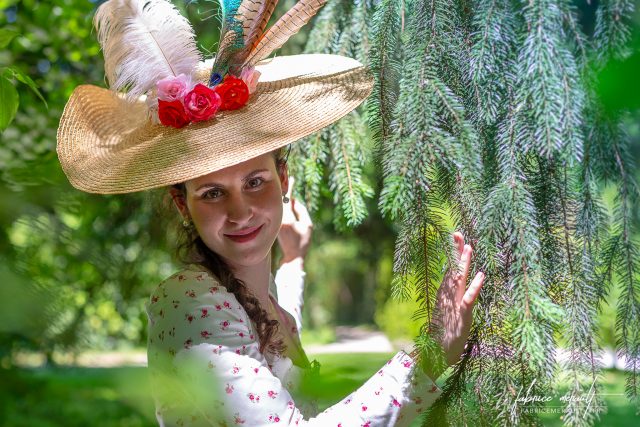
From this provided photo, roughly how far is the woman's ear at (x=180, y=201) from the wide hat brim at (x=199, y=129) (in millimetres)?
138

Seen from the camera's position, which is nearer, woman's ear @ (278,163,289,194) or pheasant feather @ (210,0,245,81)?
pheasant feather @ (210,0,245,81)

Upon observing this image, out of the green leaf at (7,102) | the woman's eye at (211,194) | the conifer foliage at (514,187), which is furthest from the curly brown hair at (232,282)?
the green leaf at (7,102)

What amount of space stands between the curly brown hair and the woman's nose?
138mm

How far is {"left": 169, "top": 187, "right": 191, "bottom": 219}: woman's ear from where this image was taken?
1766mm

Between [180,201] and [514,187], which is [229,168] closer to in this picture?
[180,201]

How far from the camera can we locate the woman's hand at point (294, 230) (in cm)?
219

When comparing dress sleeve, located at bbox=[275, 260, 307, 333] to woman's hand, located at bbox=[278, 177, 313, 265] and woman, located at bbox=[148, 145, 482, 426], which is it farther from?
woman, located at bbox=[148, 145, 482, 426]

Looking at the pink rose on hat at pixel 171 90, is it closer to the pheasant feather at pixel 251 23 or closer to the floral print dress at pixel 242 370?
the pheasant feather at pixel 251 23

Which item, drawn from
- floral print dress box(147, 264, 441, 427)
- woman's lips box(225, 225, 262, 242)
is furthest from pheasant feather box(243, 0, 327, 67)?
floral print dress box(147, 264, 441, 427)

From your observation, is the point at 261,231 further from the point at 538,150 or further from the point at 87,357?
the point at 87,357

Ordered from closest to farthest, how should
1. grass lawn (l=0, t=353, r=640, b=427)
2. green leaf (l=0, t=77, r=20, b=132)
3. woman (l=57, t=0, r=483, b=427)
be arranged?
grass lawn (l=0, t=353, r=640, b=427) → green leaf (l=0, t=77, r=20, b=132) → woman (l=57, t=0, r=483, b=427)

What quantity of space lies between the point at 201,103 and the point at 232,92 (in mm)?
76

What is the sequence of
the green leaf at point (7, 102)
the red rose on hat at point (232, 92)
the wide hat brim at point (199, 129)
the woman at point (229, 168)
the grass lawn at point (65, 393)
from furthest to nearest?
the red rose on hat at point (232, 92) → the wide hat brim at point (199, 129) → the woman at point (229, 168) → the green leaf at point (7, 102) → the grass lawn at point (65, 393)

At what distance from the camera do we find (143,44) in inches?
68.1
